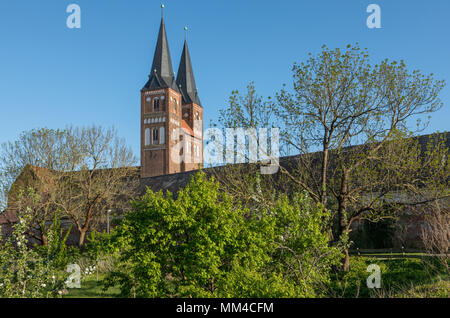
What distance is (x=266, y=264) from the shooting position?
35.6 ft

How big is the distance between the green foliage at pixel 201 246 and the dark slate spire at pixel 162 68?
52.8 meters

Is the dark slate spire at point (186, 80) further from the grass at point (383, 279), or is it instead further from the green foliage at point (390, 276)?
the green foliage at point (390, 276)

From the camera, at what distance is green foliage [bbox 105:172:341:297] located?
32.4 ft

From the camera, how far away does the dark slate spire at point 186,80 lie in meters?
69.6

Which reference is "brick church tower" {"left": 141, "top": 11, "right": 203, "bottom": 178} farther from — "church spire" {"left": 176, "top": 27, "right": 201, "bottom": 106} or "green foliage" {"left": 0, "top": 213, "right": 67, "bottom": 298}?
"green foliage" {"left": 0, "top": 213, "right": 67, "bottom": 298}

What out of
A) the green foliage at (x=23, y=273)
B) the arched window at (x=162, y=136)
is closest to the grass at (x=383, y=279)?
the green foliage at (x=23, y=273)

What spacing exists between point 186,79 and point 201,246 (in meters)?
63.3

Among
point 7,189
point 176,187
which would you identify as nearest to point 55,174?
point 7,189

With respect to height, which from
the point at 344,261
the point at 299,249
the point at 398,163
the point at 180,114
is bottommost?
the point at 344,261

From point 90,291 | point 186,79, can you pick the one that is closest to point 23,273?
point 90,291

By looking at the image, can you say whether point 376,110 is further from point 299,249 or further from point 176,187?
point 176,187

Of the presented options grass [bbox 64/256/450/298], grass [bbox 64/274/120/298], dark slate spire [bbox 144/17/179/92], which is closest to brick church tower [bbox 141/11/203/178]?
dark slate spire [bbox 144/17/179/92]
